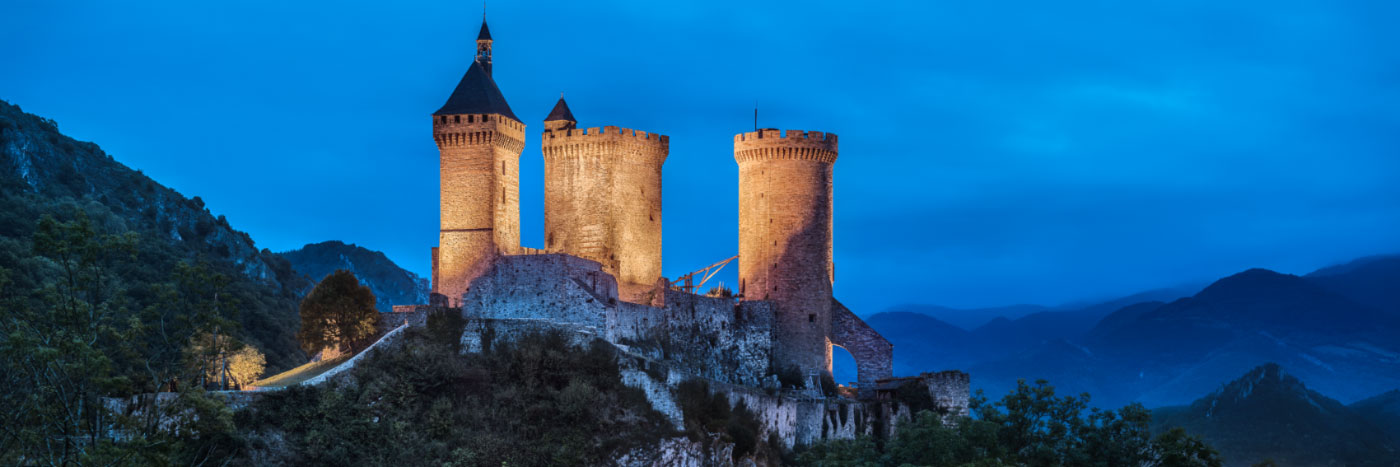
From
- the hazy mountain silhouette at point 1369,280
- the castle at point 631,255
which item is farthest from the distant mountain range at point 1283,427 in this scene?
the hazy mountain silhouette at point 1369,280

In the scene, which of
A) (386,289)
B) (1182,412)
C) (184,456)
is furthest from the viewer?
(386,289)

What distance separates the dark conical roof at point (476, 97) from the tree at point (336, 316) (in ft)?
28.9

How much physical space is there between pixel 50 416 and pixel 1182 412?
9550cm

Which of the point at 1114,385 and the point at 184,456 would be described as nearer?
the point at 184,456

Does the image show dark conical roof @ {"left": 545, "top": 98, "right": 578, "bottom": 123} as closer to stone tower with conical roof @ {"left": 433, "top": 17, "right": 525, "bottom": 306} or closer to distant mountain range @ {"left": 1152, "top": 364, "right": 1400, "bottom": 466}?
stone tower with conical roof @ {"left": 433, "top": 17, "right": 525, "bottom": 306}

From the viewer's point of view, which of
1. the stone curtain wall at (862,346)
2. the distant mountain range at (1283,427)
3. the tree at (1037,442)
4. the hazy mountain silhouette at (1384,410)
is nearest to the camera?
the tree at (1037,442)

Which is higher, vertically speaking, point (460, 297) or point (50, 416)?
point (460, 297)

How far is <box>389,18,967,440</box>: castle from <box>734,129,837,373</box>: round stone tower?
51 millimetres

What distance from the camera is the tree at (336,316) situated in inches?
2109

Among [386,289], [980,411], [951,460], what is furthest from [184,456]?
[386,289]

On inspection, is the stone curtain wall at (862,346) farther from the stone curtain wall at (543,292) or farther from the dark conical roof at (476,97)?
the dark conical roof at (476,97)

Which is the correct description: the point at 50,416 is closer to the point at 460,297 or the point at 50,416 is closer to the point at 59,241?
the point at 59,241

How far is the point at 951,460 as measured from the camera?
49812 mm

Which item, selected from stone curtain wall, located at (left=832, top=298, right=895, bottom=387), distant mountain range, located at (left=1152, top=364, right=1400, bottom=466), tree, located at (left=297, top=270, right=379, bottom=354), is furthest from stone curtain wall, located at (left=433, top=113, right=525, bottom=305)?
distant mountain range, located at (left=1152, top=364, right=1400, bottom=466)
